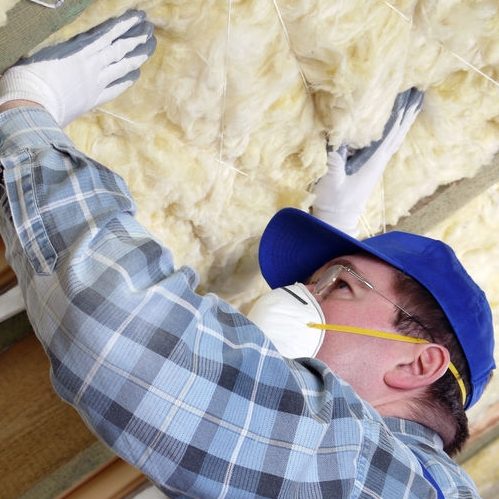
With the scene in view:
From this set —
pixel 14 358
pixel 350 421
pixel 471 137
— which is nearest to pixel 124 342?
pixel 350 421

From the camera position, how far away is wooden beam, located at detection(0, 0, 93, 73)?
23.7 inches

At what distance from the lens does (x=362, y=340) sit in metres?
0.82

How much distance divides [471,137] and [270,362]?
2.03 feet

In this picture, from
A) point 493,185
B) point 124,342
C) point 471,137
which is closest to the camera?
point 124,342

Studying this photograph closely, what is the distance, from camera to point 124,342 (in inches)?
22.9

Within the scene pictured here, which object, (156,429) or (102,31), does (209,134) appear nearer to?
(102,31)

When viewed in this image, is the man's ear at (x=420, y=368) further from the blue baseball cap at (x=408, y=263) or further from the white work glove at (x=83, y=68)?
the white work glove at (x=83, y=68)

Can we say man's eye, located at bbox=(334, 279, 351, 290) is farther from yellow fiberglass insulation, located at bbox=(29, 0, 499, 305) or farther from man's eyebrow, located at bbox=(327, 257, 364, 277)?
yellow fiberglass insulation, located at bbox=(29, 0, 499, 305)

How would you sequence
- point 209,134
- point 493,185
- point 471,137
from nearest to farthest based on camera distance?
point 209,134 < point 471,137 < point 493,185

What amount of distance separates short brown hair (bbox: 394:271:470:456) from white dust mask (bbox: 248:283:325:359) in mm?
107

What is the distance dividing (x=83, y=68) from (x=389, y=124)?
49cm

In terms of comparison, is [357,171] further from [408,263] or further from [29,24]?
[29,24]

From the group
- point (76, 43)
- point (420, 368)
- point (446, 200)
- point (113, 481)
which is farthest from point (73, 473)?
point (446, 200)

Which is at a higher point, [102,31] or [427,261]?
[102,31]
